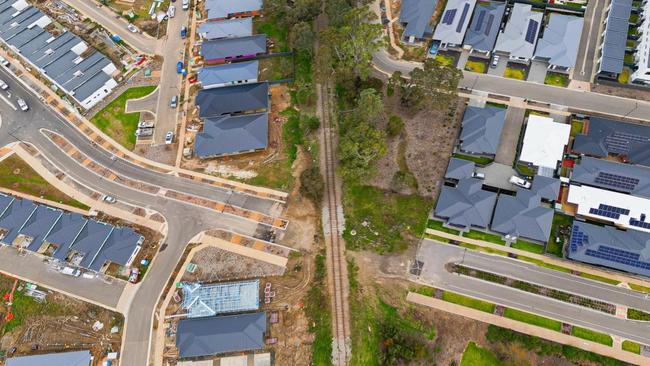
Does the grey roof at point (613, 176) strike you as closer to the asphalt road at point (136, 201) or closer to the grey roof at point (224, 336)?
the asphalt road at point (136, 201)

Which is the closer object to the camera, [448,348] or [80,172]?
[448,348]

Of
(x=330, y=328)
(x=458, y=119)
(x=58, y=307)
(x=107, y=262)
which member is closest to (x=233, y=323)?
(x=330, y=328)

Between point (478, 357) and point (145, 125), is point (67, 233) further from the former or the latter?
point (478, 357)

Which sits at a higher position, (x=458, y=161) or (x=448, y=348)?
(x=458, y=161)

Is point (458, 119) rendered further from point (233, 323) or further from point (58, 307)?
point (58, 307)

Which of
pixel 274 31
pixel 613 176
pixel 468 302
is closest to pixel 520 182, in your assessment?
pixel 613 176

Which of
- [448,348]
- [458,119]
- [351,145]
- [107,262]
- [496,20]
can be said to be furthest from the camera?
[496,20]
